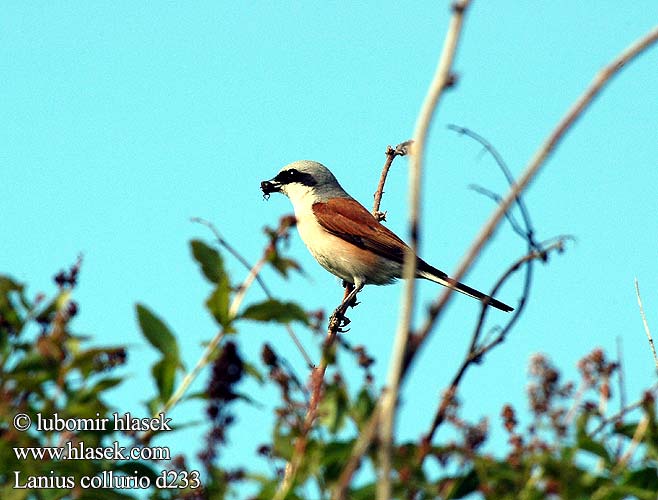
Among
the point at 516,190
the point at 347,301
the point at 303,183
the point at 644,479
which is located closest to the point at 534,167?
the point at 516,190

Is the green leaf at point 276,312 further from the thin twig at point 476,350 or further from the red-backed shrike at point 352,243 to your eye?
the red-backed shrike at point 352,243

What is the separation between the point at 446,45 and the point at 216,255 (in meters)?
0.79

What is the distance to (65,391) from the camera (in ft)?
5.29

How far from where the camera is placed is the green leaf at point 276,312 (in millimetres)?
1695

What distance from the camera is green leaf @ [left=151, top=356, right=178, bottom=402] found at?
5.73 ft

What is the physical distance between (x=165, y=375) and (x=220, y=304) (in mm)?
184

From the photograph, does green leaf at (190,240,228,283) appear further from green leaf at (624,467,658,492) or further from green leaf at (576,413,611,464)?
green leaf at (624,467,658,492)

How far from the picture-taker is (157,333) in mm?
1760

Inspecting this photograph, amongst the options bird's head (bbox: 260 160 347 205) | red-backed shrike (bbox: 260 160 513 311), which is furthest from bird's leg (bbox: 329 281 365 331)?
bird's head (bbox: 260 160 347 205)

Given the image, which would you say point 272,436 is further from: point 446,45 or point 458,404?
point 446,45

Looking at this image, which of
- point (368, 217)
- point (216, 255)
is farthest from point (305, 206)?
point (216, 255)

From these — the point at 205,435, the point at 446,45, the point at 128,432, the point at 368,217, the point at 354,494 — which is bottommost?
the point at 354,494

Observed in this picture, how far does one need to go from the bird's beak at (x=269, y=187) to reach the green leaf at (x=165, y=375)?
26.9 feet

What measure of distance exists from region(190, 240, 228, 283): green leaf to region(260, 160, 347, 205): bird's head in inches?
311
